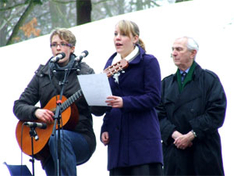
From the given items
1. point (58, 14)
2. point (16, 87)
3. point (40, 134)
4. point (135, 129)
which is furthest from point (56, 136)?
point (58, 14)

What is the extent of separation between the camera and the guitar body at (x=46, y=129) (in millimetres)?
6082

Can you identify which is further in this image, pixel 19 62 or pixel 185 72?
pixel 19 62

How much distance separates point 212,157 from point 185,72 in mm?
905

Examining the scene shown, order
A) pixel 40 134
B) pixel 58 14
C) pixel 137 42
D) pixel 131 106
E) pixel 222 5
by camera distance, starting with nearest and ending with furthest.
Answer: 1. pixel 131 106
2. pixel 137 42
3. pixel 40 134
4. pixel 222 5
5. pixel 58 14

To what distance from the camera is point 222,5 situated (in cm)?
867

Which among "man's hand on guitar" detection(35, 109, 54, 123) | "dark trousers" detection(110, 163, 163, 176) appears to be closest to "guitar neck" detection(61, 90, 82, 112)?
"man's hand on guitar" detection(35, 109, 54, 123)

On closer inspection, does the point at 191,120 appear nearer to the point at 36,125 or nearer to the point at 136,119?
the point at 136,119

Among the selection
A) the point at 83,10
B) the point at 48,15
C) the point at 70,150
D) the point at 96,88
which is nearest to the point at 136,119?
the point at 96,88

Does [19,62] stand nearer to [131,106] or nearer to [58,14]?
[131,106]

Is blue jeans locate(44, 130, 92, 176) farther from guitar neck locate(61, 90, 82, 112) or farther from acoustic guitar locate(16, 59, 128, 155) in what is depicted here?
guitar neck locate(61, 90, 82, 112)

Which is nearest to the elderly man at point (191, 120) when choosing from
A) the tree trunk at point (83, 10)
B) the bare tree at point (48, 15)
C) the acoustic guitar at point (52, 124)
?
the acoustic guitar at point (52, 124)

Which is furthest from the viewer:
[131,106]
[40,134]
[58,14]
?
[58,14]

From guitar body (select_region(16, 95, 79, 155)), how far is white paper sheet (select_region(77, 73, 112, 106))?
513 millimetres

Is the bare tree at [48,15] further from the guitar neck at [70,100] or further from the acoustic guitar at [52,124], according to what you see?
the guitar neck at [70,100]
